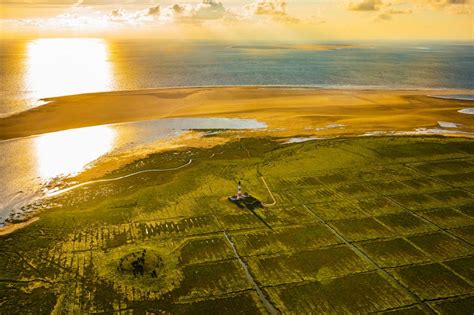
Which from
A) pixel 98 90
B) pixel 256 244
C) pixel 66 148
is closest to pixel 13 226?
pixel 256 244

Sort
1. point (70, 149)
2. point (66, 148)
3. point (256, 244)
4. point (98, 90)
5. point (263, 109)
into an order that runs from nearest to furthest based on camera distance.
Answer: point (256, 244) → point (70, 149) → point (66, 148) → point (263, 109) → point (98, 90)

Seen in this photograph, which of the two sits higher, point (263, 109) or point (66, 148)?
point (263, 109)

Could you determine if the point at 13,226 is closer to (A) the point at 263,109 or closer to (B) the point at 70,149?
(B) the point at 70,149

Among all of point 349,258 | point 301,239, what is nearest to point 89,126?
point 301,239

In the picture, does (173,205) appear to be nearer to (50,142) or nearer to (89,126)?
(50,142)

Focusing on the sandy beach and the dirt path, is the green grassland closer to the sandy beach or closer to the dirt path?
the dirt path

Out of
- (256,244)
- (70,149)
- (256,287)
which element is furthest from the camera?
(70,149)
